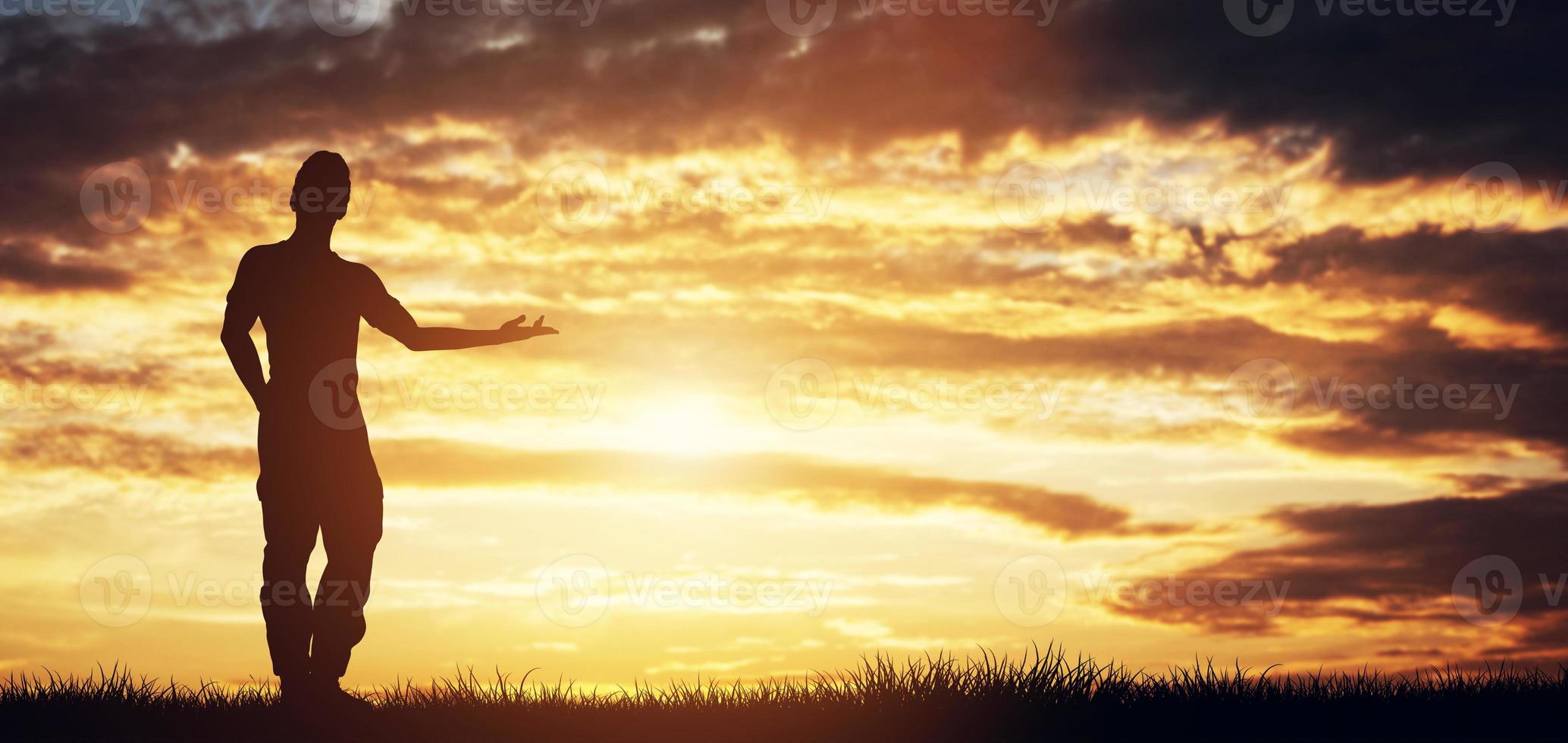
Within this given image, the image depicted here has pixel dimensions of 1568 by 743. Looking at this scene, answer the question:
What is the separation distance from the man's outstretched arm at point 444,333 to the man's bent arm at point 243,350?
89cm

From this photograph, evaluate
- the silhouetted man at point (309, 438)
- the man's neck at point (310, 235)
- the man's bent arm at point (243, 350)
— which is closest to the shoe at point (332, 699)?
the silhouetted man at point (309, 438)

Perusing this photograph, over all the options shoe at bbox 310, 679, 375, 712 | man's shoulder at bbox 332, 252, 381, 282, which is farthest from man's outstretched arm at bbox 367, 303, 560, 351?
shoe at bbox 310, 679, 375, 712

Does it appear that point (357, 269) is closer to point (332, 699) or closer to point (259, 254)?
point (259, 254)

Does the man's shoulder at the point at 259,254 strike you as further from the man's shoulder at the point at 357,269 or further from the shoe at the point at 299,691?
the shoe at the point at 299,691

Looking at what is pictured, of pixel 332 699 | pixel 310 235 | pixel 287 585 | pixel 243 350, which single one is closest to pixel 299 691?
pixel 332 699

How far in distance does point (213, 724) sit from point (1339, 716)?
838cm

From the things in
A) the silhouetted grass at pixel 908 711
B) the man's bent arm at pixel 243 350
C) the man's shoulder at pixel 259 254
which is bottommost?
the silhouetted grass at pixel 908 711

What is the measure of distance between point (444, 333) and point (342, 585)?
1993 millimetres

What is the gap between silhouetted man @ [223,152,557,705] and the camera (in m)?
9.36

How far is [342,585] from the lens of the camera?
952 centimetres

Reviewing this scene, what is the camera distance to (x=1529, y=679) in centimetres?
1099

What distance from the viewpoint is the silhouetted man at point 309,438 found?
936cm

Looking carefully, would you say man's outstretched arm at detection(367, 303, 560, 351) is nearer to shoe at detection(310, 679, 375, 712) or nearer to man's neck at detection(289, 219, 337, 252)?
man's neck at detection(289, 219, 337, 252)

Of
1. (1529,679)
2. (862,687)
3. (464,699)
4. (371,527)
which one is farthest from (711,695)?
(1529,679)
